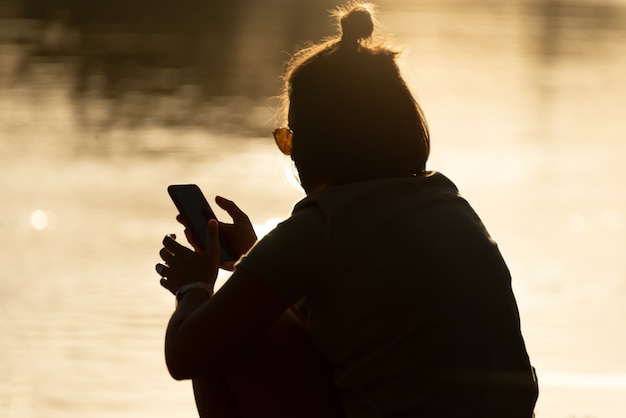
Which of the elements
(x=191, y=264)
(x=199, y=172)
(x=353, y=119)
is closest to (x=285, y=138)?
(x=353, y=119)

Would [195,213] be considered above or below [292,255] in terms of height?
below

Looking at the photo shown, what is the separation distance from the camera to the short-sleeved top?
2227mm

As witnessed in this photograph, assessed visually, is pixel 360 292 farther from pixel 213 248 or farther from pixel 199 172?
pixel 199 172

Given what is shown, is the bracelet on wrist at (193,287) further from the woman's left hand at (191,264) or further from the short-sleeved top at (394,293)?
the short-sleeved top at (394,293)

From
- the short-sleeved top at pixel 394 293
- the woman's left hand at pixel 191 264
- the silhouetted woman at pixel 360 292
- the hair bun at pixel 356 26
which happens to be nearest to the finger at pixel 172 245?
the woman's left hand at pixel 191 264

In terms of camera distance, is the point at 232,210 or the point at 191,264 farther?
the point at 232,210

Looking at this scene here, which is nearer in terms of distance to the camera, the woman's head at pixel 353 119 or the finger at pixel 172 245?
the woman's head at pixel 353 119

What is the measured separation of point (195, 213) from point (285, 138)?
433mm

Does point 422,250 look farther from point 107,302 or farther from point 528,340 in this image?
point 107,302

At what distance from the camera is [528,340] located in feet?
15.8

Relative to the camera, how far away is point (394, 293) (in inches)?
88.0

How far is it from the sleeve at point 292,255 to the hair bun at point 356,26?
0.39m

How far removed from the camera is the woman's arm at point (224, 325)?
223 centimetres

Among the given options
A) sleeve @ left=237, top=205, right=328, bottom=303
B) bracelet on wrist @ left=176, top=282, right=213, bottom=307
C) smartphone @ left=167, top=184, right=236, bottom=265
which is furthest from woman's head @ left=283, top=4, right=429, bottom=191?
smartphone @ left=167, top=184, right=236, bottom=265
